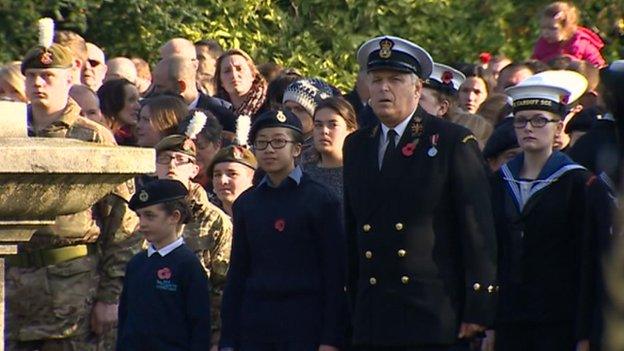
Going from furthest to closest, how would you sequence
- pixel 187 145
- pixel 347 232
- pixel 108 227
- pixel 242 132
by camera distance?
pixel 242 132 < pixel 187 145 < pixel 108 227 < pixel 347 232

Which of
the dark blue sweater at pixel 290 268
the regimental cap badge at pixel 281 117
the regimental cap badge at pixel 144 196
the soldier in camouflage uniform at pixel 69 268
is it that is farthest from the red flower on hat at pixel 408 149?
the soldier in camouflage uniform at pixel 69 268

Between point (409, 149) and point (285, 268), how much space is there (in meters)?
0.97

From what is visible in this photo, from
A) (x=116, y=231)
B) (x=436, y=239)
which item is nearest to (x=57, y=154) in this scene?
(x=436, y=239)

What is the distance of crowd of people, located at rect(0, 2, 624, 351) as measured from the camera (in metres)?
7.74

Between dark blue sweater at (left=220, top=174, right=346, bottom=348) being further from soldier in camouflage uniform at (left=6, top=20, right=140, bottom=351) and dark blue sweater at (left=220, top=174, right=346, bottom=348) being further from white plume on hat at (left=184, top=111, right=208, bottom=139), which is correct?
white plume on hat at (left=184, top=111, right=208, bottom=139)

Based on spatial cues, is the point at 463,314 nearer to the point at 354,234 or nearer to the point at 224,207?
the point at 354,234

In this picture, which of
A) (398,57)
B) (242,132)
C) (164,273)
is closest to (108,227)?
(164,273)

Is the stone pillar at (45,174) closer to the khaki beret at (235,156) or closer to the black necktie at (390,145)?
the black necktie at (390,145)

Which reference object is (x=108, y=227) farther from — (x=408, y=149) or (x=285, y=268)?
(x=408, y=149)

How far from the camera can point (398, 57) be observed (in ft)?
26.0

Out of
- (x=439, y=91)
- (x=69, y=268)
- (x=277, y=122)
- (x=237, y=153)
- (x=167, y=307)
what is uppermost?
(x=439, y=91)

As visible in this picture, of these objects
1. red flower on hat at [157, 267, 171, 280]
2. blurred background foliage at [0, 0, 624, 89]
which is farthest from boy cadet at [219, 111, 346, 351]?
blurred background foliage at [0, 0, 624, 89]

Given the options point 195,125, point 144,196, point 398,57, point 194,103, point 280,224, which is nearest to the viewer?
point 398,57

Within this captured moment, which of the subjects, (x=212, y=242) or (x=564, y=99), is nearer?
(x=564, y=99)
